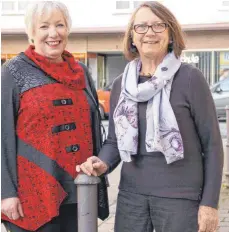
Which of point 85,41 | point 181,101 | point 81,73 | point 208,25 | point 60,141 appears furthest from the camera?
point 85,41

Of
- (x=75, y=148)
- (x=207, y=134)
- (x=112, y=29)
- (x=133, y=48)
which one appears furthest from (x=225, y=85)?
(x=207, y=134)

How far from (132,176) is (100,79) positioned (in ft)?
75.8

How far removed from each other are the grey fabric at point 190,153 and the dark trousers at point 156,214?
0.13ft

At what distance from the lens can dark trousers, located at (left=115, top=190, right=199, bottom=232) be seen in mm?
2883

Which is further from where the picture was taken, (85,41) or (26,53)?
(85,41)

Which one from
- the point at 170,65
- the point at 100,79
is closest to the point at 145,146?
the point at 170,65

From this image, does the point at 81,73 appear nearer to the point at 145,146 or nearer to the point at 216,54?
the point at 145,146

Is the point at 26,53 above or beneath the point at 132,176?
above

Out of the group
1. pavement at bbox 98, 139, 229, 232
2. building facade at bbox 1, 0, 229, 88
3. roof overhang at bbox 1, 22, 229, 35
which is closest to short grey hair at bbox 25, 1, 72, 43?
pavement at bbox 98, 139, 229, 232

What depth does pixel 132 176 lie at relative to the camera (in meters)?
2.99

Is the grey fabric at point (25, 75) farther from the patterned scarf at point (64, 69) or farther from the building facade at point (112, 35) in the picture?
the building facade at point (112, 35)

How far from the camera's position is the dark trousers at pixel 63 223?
3113 millimetres

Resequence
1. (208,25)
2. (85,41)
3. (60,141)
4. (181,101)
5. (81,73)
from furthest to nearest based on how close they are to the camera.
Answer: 1. (85,41)
2. (208,25)
3. (81,73)
4. (60,141)
5. (181,101)

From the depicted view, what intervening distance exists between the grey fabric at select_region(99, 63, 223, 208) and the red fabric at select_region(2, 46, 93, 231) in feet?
1.43
